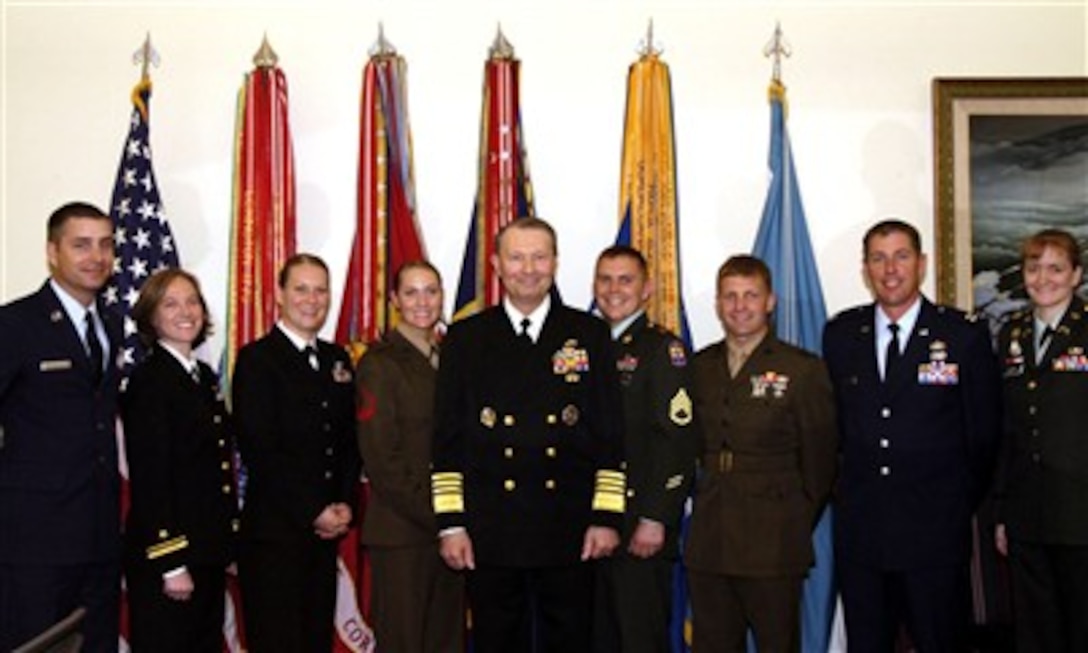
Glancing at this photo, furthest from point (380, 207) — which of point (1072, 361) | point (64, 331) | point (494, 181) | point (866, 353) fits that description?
point (1072, 361)

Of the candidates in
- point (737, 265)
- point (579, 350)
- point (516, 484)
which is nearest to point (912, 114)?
point (737, 265)

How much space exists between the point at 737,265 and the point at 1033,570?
1.45m

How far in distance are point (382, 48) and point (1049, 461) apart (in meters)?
3.27

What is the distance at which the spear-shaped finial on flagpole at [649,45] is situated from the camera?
15.8 feet

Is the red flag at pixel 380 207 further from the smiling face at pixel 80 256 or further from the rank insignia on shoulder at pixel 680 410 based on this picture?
the rank insignia on shoulder at pixel 680 410

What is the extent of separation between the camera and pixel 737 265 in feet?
12.0

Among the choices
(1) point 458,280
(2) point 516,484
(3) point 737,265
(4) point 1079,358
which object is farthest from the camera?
(1) point 458,280

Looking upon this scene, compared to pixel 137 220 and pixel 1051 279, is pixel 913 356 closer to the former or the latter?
pixel 1051 279

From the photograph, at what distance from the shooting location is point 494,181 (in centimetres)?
453

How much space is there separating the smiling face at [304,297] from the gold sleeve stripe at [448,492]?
899mm

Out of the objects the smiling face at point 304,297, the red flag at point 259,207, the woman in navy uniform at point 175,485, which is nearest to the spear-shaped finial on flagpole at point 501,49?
the red flag at point 259,207

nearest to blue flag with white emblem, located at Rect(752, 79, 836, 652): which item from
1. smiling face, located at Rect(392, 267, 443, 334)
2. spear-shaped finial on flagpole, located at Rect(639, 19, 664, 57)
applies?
spear-shaped finial on flagpole, located at Rect(639, 19, 664, 57)

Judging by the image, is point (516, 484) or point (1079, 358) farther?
point (1079, 358)

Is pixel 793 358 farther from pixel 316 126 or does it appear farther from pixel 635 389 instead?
→ pixel 316 126
